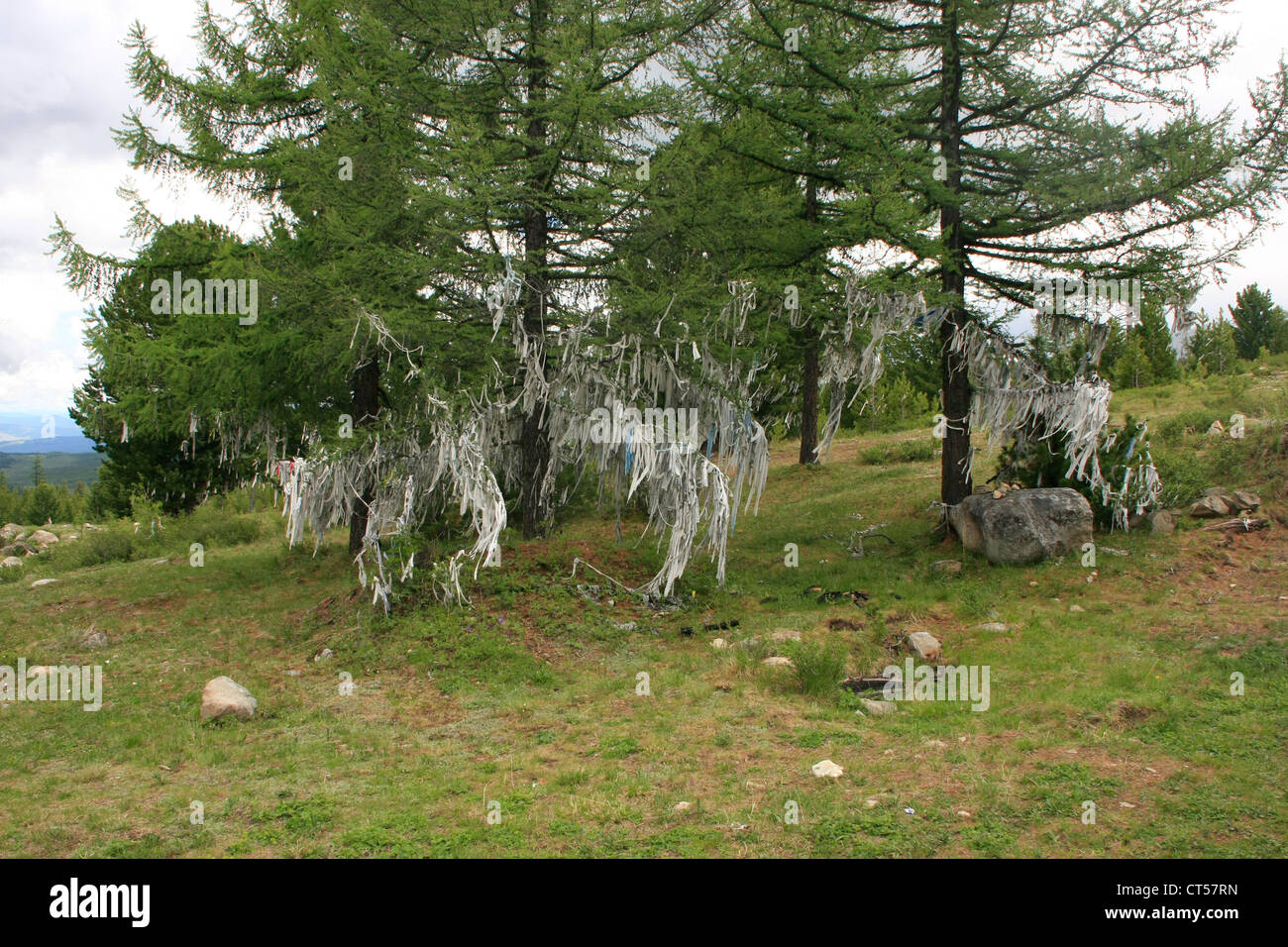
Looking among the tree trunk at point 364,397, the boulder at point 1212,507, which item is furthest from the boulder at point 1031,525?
the tree trunk at point 364,397

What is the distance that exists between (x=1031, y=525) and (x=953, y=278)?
4232 millimetres

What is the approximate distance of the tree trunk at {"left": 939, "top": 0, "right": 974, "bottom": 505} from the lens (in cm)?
1280

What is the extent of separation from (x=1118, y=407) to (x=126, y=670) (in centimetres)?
2245

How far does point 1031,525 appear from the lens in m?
12.7

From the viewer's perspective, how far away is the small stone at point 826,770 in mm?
6672

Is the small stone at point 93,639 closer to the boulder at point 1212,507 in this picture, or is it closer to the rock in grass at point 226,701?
the rock in grass at point 226,701

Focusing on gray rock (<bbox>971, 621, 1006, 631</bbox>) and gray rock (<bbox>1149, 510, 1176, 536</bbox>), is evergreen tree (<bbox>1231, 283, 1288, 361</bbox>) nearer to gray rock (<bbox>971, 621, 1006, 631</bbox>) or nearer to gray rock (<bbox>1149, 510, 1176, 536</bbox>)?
gray rock (<bbox>1149, 510, 1176, 536</bbox>)

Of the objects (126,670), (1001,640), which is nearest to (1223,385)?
(1001,640)

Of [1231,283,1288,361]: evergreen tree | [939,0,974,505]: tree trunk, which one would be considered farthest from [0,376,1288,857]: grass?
[1231,283,1288,361]: evergreen tree

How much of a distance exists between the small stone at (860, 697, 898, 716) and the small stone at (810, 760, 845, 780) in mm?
1505

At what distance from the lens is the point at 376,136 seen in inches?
470

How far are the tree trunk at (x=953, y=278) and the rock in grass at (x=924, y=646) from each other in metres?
4.91

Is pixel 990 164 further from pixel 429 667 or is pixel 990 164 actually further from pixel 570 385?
pixel 429 667

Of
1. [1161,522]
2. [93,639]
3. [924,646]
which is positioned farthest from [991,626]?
[93,639]
